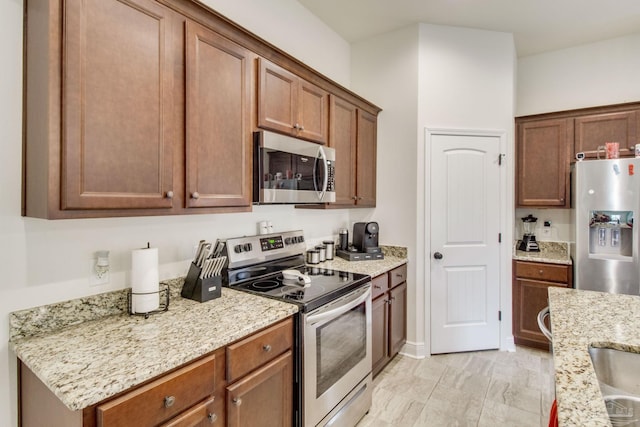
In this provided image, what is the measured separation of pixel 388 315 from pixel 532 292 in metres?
1.52

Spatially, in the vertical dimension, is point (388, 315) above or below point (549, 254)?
below

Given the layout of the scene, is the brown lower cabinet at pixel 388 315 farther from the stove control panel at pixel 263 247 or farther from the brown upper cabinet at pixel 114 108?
the brown upper cabinet at pixel 114 108

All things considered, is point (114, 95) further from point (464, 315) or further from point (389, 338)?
point (464, 315)

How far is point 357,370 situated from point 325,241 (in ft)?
3.96

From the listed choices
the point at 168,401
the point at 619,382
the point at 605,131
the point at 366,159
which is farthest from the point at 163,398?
the point at 605,131

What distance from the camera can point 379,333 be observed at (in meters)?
2.64

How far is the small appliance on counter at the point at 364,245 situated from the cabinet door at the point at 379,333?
16.4 inches

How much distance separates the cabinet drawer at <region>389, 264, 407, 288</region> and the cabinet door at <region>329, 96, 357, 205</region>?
699 mm

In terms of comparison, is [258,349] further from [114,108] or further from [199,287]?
[114,108]

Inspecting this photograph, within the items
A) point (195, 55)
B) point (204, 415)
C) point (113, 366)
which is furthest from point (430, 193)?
point (113, 366)

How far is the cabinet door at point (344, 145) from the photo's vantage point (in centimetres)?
268

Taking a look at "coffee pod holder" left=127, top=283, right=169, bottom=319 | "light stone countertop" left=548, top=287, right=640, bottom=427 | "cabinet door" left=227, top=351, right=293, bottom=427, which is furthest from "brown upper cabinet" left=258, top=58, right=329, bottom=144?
"light stone countertop" left=548, top=287, right=640, bottom=427

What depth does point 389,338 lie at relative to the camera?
281 centimetres

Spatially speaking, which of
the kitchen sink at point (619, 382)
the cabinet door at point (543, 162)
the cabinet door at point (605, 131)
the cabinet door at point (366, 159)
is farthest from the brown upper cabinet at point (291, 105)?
the cabinet door at point (605, 131)
